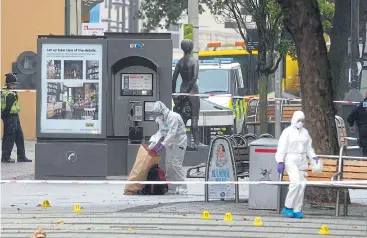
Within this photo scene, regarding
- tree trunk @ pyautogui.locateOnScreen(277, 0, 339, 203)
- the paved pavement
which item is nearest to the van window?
the paved pavement

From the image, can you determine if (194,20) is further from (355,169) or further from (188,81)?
(355,169)

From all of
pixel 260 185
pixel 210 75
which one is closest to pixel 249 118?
pixel 210 75

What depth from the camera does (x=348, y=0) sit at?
30.2 m

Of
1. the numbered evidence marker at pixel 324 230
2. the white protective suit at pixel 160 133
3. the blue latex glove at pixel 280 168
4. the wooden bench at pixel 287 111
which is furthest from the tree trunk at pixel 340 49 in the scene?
the numbered evidence marker at pixel 324 230

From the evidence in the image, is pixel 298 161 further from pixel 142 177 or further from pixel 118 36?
pixel 118 36

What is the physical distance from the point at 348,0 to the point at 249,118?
6.86m

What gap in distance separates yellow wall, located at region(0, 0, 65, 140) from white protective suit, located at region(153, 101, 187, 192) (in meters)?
12.7

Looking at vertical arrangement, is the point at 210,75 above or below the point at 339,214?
above

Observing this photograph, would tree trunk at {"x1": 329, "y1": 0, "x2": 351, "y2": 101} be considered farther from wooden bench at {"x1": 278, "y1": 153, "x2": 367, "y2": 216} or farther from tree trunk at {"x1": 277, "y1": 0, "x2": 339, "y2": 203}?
wooden bench at {"x1": 278, "y1": 153, "x2": 367, "y2": 216}

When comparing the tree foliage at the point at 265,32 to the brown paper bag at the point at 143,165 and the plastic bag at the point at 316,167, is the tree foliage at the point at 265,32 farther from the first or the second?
the plastic bag at the point at 316,167

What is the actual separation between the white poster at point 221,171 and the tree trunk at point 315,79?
46.1 inches

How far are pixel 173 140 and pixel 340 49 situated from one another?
49.1 feet

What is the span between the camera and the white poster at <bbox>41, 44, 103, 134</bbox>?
56.3 ft

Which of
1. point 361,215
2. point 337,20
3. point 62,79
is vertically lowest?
point 361,215
